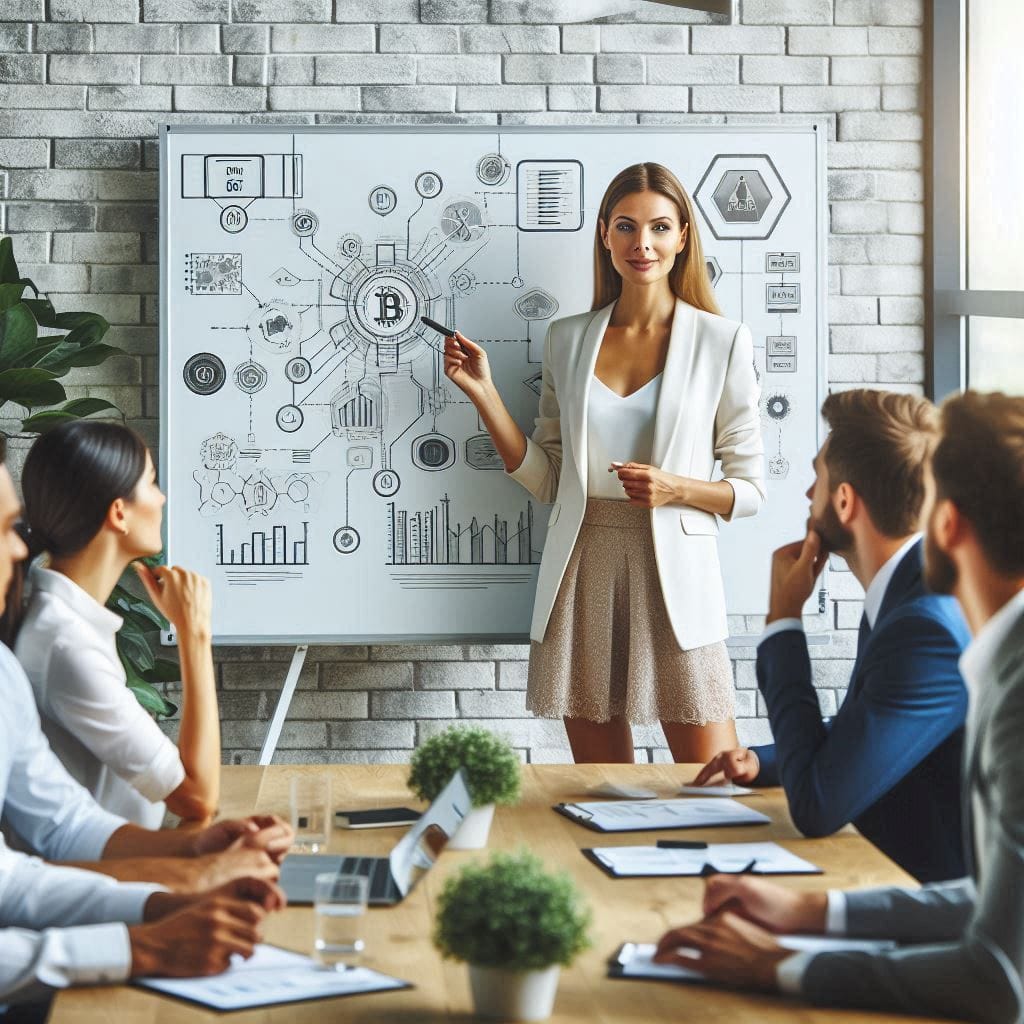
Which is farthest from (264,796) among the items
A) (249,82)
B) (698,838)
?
(249,82)

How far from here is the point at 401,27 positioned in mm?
3395

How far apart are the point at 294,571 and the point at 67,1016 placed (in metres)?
2.25

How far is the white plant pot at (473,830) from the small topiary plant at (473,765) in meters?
0.02

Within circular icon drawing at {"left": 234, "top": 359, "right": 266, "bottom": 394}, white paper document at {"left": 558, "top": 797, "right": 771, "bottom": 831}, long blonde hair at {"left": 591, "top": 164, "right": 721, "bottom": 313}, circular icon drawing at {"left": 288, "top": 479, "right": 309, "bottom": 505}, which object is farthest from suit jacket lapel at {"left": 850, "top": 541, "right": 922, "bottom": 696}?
circular icon drawing at {"left": 234, "top": 359, "right": 266, "bottom": 394}

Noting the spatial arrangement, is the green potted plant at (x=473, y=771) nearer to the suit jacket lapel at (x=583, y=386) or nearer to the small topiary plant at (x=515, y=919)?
the small topiary plant at (x=515, y=919)

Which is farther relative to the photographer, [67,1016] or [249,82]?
[249,82]

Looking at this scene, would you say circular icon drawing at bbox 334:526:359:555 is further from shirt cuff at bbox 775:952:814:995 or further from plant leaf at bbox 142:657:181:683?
shirt cuff at bbox 775:952:814:995

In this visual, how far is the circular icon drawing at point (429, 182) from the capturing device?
3.29 m

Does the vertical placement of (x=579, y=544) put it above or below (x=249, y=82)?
below

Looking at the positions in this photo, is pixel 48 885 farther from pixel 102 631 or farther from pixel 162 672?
pixel 162 672

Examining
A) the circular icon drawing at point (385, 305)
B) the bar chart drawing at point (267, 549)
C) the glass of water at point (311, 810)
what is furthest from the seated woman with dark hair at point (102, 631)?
the circular icon drawing at point (385, 305)

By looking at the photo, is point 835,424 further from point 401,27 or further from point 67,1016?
point 401,27

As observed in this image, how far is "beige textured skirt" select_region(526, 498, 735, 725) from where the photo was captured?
115 inches

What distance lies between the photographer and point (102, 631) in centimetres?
185
